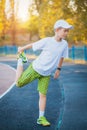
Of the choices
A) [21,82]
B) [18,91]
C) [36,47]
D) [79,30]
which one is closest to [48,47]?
[36,47]

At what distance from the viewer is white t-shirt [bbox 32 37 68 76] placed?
6.75m

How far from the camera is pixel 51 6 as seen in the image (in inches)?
1382

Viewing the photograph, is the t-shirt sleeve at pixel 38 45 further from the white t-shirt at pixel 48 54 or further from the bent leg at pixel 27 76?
the bent leg at pixel 27 76

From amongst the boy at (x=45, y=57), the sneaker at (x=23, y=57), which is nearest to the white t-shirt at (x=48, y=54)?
the boy at (x=45, y=57)

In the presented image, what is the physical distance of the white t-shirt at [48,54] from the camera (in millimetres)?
6746

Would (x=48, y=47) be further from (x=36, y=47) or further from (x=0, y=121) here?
(x=0, y=121)

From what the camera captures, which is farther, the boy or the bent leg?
the bent leg

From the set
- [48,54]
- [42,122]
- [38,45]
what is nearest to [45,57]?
[48,54]

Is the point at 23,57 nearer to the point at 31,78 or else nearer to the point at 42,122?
the point at 31,78

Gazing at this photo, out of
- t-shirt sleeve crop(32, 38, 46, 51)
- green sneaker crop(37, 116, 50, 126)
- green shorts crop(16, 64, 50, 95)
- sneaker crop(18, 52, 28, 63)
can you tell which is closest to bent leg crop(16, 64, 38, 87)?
green shorts crop(16, 64, 50, 95)

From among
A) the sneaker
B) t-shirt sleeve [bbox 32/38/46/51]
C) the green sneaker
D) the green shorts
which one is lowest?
the green sneaker

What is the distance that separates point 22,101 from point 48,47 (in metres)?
3.57

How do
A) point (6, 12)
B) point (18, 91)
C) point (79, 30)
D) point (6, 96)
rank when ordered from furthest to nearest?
point (6, 12), point (79, 30), point (18, 91), point (6, 96)

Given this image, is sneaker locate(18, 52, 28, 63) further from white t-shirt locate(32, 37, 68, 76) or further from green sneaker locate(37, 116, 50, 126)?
green sneaker locate(37, 116, 50, 126)
